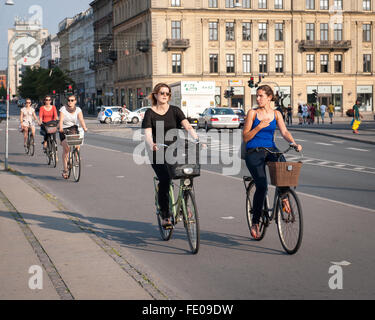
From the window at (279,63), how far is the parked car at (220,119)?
34.9 meters

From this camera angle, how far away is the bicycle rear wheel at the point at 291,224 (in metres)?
7.01

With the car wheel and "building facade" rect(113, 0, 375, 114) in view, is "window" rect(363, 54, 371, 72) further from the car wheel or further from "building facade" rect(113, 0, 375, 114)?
the car wheel

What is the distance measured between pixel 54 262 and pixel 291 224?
7.97ft

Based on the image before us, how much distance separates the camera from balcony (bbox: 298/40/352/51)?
245 feet

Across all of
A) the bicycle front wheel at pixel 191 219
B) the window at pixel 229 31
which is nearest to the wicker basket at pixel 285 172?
the bicycle front wheel at pixel 191 219

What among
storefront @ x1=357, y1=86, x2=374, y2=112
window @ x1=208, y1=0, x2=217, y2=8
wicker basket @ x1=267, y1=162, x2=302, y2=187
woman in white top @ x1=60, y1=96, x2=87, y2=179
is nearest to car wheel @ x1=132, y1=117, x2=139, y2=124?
window @ x1=208, y1=0, x2=217, y2=8

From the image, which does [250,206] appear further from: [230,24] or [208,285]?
[230,24]

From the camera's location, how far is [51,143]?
18.2m

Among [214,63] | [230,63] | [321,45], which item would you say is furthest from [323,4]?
[214,63]

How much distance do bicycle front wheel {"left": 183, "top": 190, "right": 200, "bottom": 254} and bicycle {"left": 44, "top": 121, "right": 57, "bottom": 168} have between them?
10859 mm

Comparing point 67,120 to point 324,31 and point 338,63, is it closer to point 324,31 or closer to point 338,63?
point 324,31

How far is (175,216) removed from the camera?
7.71m

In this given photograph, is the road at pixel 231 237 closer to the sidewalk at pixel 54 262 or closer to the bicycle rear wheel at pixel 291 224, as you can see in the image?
the bicycle rear wheel at pixel 291 224

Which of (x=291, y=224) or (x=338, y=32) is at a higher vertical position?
(x=338, y=32)
